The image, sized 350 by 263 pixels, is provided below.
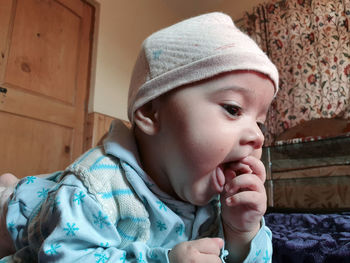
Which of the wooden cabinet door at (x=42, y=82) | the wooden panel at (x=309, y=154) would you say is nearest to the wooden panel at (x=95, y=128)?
the wooden cabinet door at (x=42, y=82)

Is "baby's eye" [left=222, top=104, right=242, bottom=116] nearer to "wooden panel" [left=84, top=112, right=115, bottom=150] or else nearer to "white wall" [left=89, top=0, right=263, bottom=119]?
"wooden panel" [left=84, top=112, right=115, bottom=150]

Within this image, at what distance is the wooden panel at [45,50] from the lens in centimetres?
179

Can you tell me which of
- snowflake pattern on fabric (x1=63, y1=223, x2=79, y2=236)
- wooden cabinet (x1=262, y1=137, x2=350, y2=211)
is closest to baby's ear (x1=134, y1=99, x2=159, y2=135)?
snowflake pattern on fabric (x1=63, y1=223, x2=79, y2=236)

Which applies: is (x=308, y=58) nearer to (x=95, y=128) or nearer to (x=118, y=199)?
(x=95, y=128)

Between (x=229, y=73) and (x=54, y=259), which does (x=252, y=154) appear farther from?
(x=54, y=259)

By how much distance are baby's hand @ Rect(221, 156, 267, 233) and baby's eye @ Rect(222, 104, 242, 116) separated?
0.08 meters

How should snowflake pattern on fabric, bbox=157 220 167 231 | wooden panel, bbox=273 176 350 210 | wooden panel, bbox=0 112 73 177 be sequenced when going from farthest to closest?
wooden panel, bbox=0 112 73 177, wooden panel, bbox=273 176 350 210, snowflake pattern on fabric, bbox=157 220 167 231

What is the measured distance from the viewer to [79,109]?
83.4 inches

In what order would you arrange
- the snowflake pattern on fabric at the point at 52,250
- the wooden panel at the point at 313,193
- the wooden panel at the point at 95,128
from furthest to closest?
the wooden panel at the point at 95,128 < the wooden panel at the point at 313,193 < the snowflake pattern on fabric at the point at 52,250

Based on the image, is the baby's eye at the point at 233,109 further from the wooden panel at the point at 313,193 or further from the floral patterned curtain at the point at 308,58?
the floral patterned curtain at the point at 308,58

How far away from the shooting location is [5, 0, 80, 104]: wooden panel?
5.87 feet

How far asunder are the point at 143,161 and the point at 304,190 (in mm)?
1486

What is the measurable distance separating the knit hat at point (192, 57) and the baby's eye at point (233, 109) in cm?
6

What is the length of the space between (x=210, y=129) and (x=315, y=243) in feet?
1.71
